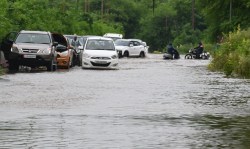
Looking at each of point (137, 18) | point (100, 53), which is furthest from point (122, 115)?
point (137, 18)

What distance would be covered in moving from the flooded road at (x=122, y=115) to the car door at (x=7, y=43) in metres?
9.34

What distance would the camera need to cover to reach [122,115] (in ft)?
52.9

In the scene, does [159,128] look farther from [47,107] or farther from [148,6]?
[148,6]

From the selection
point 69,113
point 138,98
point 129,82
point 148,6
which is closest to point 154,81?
point 129,82

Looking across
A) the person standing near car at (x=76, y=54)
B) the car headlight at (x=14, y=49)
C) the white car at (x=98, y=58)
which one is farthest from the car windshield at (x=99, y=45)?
the car headlight at (x=14, y=49)

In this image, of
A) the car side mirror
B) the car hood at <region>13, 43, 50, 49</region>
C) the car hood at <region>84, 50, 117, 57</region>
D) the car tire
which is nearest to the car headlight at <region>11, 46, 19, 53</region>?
the car hood at <region>13, 43, 50, 49</region>

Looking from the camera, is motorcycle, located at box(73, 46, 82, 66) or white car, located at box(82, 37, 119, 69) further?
motorcycle, located at box(73, 46, 82, 66)

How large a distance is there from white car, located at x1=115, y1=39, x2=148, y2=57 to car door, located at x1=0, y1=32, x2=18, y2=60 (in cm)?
2970

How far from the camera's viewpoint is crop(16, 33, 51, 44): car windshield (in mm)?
35062

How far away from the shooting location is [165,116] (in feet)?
52.9

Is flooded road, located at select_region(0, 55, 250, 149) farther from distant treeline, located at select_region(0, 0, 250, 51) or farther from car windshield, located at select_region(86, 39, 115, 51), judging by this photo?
car windshield, located at select_region(86, 39, 115, 51)

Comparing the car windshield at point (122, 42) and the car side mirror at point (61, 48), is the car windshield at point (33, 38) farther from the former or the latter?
the car windshield at point (122, 42)

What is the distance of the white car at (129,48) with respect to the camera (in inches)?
2606

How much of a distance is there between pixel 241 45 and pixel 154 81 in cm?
941
